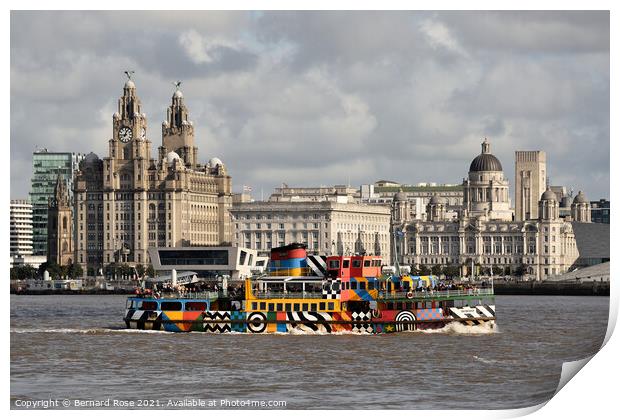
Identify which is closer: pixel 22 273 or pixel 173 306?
pixel 173 306

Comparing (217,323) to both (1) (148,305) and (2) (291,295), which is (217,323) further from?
(2) (291,295)

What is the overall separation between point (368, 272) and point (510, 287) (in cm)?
11382

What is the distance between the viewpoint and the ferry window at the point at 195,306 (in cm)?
6975

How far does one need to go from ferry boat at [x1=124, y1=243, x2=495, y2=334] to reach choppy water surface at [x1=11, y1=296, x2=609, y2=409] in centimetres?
109

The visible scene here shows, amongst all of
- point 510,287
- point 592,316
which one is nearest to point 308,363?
point 592,316

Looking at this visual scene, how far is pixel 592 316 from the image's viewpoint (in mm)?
97750

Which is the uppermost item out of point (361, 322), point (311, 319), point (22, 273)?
point (22, 273)

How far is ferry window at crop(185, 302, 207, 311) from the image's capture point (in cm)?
6975

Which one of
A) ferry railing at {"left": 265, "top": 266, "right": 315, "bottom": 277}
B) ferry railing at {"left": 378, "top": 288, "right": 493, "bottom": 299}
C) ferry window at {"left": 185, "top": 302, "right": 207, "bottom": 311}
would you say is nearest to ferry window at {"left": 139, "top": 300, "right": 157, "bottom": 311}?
ferry window at {"left": 185, "top": 302, "right": 207, "bottom": 311}

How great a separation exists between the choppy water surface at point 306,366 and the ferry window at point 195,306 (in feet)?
6.21

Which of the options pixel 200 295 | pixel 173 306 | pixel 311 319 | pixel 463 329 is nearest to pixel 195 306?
pixel 200 295

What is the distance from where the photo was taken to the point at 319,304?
221 ft

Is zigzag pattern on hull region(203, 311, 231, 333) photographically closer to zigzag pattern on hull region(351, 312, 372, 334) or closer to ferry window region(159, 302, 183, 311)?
ferry window region(159, 302, 183, 311)

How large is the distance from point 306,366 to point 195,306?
1878cm
